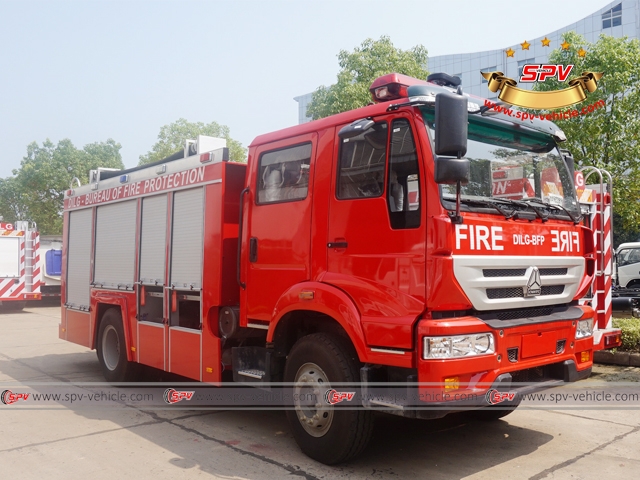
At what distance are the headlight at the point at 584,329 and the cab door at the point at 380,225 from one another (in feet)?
5.74

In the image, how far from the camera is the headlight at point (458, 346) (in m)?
3.89

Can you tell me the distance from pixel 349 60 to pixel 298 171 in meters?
12.3

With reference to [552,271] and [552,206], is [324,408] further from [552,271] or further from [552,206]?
[552,206]

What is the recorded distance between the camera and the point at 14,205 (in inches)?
1869

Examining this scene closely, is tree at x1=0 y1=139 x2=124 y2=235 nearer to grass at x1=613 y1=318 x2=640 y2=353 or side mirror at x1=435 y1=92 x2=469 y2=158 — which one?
grass at x1=613 y1=318 x2=640 y2=353

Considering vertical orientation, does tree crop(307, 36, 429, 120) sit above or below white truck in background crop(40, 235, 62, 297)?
above

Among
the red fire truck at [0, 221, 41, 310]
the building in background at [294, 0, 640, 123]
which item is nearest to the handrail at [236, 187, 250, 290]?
the red fire truck at [0, 221, 41, 310]

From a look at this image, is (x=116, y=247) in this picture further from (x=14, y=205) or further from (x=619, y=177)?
(x=14, y=205)

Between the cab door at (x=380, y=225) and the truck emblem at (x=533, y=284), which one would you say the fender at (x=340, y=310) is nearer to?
the cab door at (x=380, y=225)

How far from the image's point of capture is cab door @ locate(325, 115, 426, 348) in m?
4.12

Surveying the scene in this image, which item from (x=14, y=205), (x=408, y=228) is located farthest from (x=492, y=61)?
(x=408, y=228)

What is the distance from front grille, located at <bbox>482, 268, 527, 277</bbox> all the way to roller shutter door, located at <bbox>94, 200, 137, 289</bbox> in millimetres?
4594

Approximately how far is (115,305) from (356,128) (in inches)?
184

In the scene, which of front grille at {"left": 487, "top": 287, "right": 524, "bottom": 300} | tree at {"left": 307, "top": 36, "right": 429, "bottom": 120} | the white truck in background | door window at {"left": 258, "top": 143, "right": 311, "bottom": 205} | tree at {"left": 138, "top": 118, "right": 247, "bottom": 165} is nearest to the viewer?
front grille at {"left": 487, "top": 287, "right": 524, "bottom": 300}
